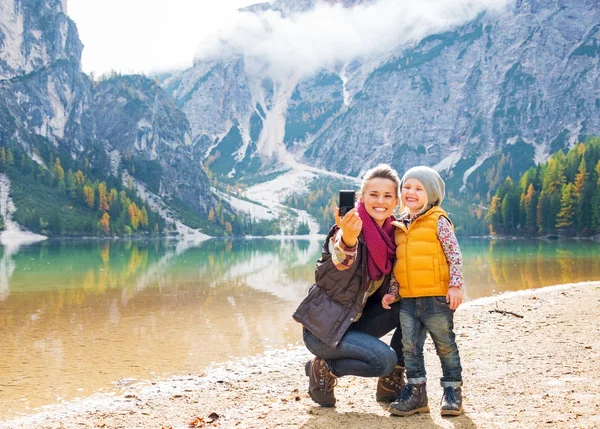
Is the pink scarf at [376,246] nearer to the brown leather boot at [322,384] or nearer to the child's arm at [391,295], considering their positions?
the child's arm at [391,295]

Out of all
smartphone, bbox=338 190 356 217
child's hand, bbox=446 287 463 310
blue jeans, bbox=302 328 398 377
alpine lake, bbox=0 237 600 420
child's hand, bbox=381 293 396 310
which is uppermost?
smartphone, bbox=338 190 356 217

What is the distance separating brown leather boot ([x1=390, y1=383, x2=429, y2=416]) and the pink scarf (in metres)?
1.62

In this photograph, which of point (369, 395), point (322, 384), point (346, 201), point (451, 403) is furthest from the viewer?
point (369, 395)

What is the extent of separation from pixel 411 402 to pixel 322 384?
1.38 meters

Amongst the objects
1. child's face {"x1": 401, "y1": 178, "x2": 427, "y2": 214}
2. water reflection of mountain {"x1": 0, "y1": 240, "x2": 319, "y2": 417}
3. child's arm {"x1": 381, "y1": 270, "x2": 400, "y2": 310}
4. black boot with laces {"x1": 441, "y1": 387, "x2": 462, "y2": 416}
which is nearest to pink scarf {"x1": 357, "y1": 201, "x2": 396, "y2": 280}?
child's arm {"x1": 381, "y1": 270, "x2": 400, "y2": 310}

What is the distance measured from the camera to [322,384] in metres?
8.07

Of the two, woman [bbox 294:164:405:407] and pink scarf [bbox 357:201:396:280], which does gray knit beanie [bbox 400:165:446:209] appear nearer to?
woman [bbox 294:164:405:407]

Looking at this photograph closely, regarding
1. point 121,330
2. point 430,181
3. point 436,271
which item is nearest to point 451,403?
point 436,271

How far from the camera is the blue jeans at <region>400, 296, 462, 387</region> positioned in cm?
743

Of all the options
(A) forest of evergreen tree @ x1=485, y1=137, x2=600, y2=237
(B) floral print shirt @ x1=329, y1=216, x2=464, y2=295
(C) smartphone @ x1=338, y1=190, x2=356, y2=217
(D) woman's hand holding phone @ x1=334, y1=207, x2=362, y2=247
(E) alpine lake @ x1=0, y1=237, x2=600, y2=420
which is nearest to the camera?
(D) woman's hand holding phone @ x1=334, y1=207, x2=362, y2=247

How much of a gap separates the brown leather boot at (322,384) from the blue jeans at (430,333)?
1191 mm

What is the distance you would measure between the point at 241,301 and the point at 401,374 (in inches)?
794

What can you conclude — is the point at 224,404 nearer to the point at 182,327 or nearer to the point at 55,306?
the point at 182,327

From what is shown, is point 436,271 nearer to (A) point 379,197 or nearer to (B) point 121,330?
(A) point 379,197
